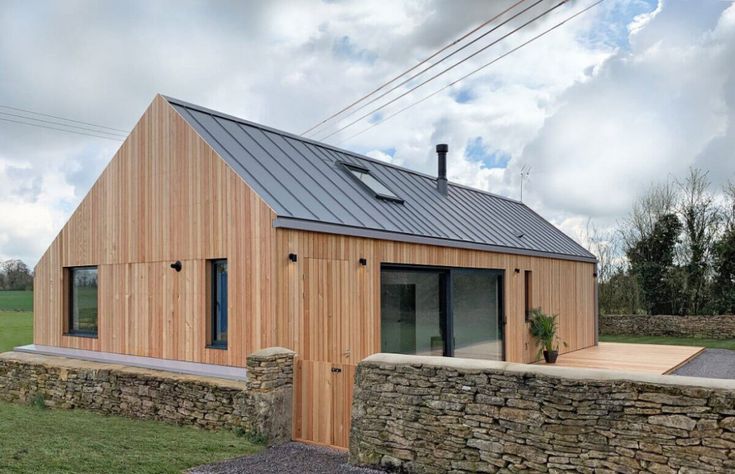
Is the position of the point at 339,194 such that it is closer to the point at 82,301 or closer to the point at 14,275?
the point at 82,301

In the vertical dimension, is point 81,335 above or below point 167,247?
below

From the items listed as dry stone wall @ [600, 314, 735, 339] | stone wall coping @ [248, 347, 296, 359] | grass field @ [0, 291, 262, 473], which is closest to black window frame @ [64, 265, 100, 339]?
grass field @ [0, 291, 262, 473]

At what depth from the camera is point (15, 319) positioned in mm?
24125

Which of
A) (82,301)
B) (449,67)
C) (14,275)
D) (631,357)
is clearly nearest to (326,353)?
(82,301)

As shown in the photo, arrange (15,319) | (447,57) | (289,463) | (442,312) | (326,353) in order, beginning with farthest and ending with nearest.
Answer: (15,319) < (442,312) < (447,57) < (326,353) < (289,463)

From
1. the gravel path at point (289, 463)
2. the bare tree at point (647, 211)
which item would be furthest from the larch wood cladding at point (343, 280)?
the bare tree at point (647, 211)

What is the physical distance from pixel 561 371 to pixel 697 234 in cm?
2000

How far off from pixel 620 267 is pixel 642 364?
11319 millimetres

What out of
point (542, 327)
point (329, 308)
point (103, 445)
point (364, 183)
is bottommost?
point (103, 445)

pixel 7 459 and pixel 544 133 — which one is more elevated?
pixel 544 133

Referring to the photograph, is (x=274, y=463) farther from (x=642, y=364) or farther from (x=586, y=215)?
(x=586, y=215)

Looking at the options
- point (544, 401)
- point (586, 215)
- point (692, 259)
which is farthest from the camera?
point (586, 215)

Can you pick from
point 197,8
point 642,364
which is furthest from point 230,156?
point 642,364

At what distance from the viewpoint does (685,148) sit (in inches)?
791
